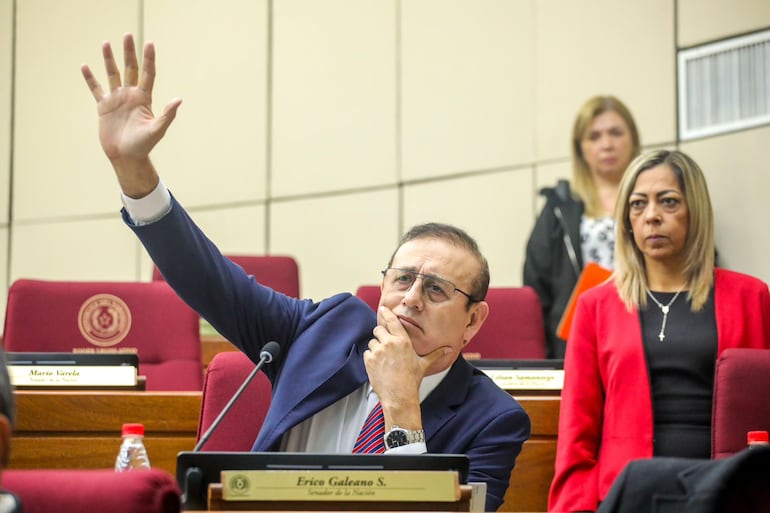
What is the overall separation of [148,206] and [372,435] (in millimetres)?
579

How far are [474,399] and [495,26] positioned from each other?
368 centimetres

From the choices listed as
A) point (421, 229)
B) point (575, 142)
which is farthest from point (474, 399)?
point (575, 142)

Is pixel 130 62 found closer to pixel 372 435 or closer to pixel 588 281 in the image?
pixel 372 435

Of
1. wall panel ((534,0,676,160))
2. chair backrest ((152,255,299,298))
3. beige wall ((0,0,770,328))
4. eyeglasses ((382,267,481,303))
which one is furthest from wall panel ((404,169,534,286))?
eyeglasses ((382,267,481,303))

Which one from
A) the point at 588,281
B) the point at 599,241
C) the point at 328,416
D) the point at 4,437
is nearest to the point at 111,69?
the point at 328,416

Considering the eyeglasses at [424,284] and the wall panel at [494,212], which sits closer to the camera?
the eyeglasses at [424,284]

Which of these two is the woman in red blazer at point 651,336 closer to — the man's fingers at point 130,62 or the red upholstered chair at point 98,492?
the man's fingers at point 130,62

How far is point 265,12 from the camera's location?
6.31m

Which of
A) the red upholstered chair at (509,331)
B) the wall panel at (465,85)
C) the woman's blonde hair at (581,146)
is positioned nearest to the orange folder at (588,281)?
A: the red upholstered chair at (509,331)

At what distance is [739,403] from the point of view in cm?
269

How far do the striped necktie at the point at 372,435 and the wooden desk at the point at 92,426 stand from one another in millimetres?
751

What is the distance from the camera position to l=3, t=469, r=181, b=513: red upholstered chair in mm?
1060

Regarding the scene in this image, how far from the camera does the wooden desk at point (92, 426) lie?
2795 mm

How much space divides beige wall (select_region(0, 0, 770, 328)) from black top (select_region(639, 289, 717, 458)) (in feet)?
5.84
